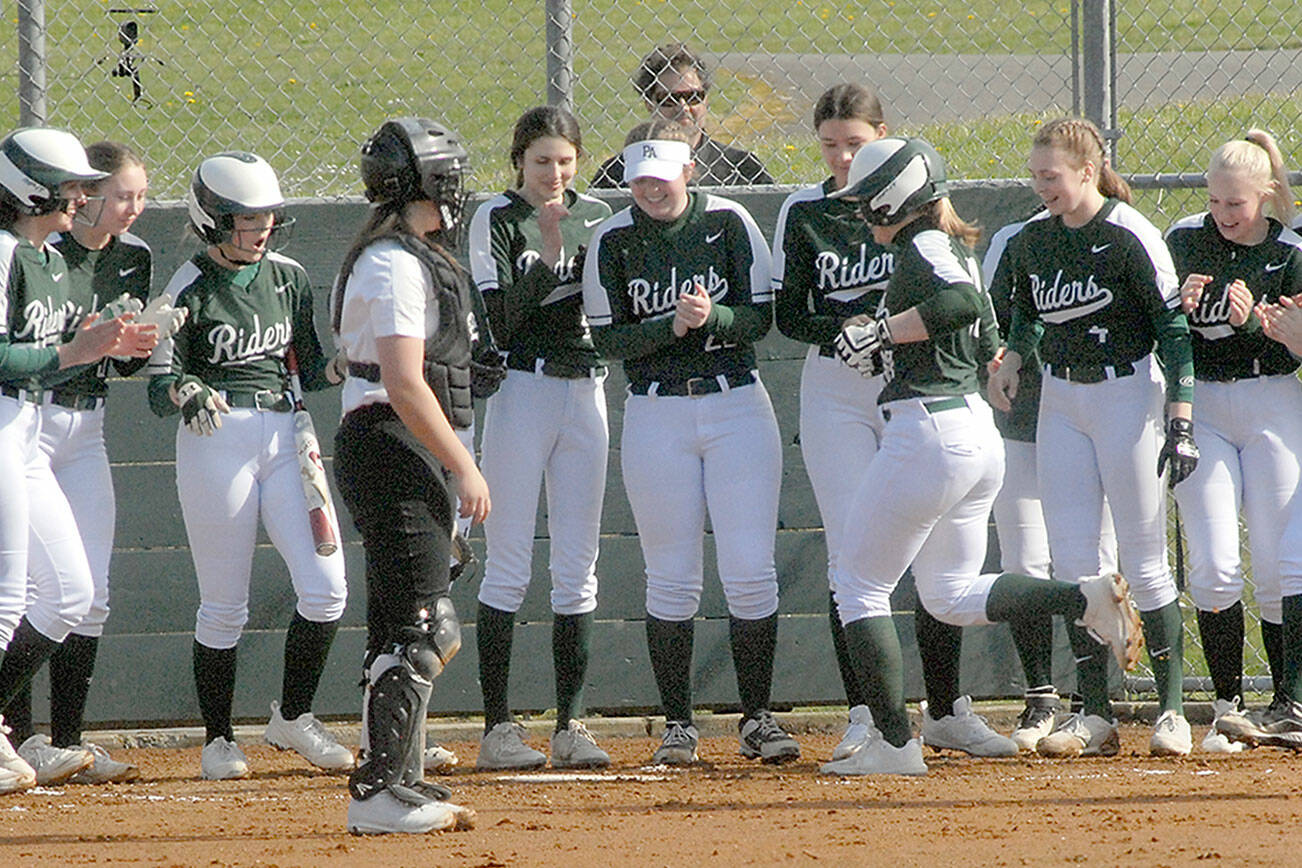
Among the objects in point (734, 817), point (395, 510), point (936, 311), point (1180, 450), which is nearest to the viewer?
point (395, 510)

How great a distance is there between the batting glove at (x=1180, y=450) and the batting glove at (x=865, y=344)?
1.03 m

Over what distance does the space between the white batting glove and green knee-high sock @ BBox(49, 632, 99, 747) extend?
1.12m

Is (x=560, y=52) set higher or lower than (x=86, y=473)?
higher

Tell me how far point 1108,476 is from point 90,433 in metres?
3.29

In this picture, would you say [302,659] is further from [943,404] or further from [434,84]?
[434,84]

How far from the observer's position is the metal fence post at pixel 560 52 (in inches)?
242

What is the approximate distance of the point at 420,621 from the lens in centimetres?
407

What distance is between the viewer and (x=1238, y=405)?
17.8ft

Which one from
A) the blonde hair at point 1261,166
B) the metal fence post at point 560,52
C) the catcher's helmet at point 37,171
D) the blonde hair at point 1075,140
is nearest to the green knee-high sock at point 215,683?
the catcher's helmet at point 37,171

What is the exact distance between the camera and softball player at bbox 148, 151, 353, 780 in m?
5.32

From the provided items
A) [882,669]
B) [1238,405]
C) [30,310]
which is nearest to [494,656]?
[882,669]

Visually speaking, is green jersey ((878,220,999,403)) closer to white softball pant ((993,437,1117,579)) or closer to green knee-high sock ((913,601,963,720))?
white softball pant ((993,437,1117,579))

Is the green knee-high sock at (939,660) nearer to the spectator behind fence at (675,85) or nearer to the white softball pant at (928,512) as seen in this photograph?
the white softball pant at (928,512)

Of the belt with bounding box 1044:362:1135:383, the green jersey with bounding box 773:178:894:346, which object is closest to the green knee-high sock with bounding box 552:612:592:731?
the green jersey with bounding box 773:178:894:346
